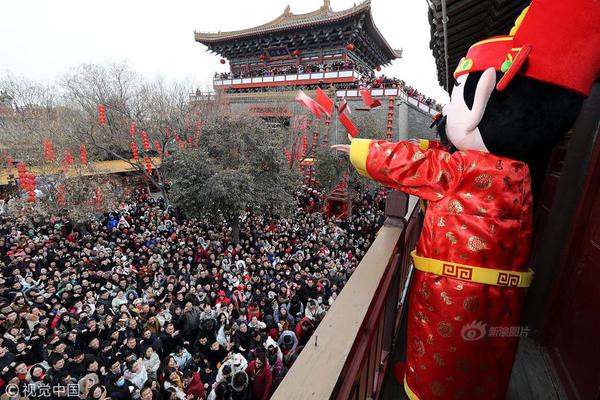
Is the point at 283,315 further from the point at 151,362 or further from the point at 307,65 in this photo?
the point at 307,65

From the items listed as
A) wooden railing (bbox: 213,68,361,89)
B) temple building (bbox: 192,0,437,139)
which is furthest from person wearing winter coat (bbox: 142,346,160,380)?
wooden railing (bbox: 213,68,361,89)

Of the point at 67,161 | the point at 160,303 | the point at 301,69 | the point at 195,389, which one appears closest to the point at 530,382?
the point at 195,389

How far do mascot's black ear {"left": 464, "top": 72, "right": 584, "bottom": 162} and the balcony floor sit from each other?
1.67m

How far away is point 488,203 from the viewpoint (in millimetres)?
1657

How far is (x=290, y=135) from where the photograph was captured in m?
15.4

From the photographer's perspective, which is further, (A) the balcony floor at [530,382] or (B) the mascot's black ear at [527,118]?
(A) the balcony floor at [530,382]

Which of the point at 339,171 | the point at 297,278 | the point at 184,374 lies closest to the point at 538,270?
the point at 184,374

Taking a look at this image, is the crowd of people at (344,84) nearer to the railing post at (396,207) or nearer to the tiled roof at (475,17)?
the tiled roof at (475,17)

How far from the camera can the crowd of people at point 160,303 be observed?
3877 mm

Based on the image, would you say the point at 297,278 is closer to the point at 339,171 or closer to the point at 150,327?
the point at 150,327

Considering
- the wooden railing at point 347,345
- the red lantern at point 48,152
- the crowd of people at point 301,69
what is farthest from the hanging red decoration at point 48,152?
the crowd of people at point 301,69

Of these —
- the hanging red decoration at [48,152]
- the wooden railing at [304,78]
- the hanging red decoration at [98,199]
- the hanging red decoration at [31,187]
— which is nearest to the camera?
the hanging red decoration at [31,187]

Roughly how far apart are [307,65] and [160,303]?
1904 cm

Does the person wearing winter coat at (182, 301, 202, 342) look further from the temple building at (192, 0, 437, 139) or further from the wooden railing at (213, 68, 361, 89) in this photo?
the wooden railing at (213, 68, 361, 89)
